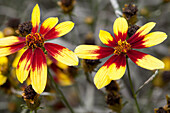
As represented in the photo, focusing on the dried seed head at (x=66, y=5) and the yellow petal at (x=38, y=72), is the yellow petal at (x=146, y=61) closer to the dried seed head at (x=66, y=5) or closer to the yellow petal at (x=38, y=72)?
the yellow petal at (x=38, y=72)

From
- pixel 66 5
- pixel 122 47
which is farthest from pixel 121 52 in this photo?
pixel 66 5

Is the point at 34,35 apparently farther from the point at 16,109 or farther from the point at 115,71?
the point at 16,109

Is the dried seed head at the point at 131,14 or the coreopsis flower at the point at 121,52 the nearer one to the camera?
the coreopsis flower at the point at 121,52

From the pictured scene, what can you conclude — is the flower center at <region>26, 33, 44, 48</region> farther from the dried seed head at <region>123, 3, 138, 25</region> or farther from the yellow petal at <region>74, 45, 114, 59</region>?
the dried seed head at <region>123, 3, 138, 25</region>

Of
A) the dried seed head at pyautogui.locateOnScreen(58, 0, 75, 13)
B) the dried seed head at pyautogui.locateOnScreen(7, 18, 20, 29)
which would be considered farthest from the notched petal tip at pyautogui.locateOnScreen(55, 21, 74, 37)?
the dried seed head at pyautogui.locateOnScreen(7, 18, 20, 29)

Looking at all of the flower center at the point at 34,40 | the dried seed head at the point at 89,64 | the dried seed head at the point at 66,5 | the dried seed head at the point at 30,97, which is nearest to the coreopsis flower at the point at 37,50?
the flower center at the point at 34,40
